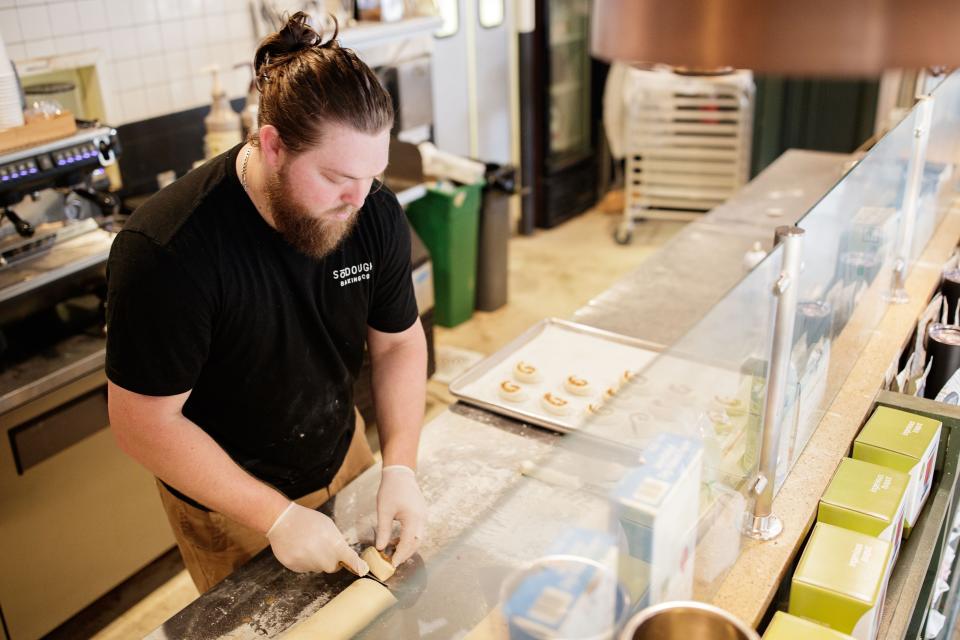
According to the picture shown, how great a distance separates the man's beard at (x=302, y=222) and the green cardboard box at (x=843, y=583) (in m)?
1.01

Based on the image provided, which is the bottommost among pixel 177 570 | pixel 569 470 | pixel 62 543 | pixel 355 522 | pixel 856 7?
pixel 177 570

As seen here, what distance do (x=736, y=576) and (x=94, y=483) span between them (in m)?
2.21

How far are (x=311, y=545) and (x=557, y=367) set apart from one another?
1.02 metres

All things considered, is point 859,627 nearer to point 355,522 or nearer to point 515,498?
point 515,498

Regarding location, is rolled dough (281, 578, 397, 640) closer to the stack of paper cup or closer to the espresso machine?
the espresso machine

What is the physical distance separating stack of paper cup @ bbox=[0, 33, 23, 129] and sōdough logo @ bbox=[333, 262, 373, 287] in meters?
1.49

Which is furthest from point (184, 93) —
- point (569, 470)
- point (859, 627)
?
point (859, 627)

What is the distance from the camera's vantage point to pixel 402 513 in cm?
172

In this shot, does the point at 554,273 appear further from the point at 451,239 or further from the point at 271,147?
the point at 271,147


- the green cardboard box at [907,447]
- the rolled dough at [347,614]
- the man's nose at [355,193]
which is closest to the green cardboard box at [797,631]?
the green cardboard box at [907,447]

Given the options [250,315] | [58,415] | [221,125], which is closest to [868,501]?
[250,315]

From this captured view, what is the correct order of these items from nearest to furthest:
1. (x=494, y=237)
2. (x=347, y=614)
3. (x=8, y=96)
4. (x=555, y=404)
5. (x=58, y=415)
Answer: (x=347, y=614) < (x=555, y=404) < (x=8, y=96) < (x=58, y=415) < (x=494, y=237)

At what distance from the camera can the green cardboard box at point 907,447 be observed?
5.57ft

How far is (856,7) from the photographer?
0.63m
